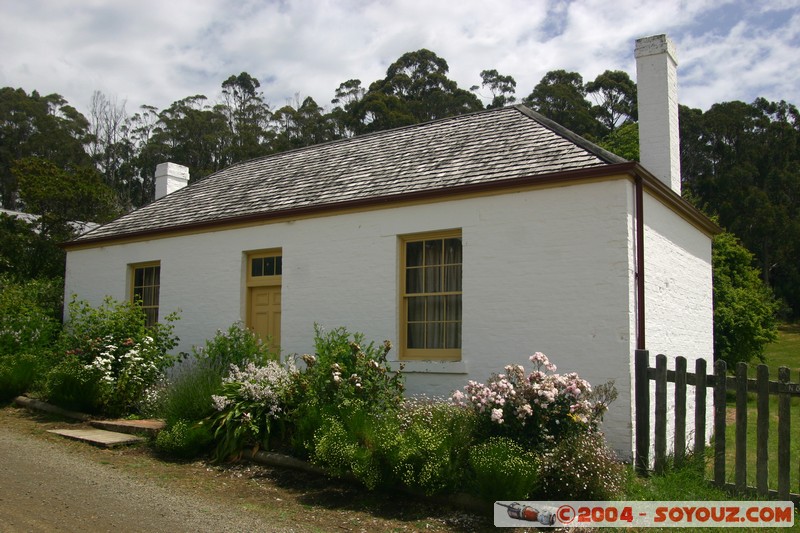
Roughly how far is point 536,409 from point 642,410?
72.0 inches

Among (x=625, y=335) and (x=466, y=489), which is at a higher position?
(x=625, y=335)

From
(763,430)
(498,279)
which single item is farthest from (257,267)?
(763,430)

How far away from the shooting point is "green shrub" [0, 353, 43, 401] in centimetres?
1215

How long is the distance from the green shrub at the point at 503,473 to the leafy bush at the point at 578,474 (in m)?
0.18

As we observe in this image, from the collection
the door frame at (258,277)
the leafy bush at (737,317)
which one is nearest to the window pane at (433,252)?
the door frame at (258,277)

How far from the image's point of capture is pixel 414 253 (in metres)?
10.7

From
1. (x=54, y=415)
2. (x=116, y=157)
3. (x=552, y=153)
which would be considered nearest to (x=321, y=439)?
(x=552, y=153)

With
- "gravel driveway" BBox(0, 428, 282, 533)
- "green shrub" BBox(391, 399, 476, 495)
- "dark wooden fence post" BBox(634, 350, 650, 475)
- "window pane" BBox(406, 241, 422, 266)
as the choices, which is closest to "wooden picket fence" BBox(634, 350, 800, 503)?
"dark wooden fence post" BBox(634, 350, 650, 475)

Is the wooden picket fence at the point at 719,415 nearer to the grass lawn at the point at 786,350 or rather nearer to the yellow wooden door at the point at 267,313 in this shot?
the yellow wooden door at the point at 267,313

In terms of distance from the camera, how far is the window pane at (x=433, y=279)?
34.1 ft

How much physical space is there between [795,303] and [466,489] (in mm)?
39079

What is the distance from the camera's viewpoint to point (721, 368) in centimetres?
751

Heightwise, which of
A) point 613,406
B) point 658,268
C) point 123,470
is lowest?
point 123,470

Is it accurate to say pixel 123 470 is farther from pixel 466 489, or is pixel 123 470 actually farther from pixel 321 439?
pixel 466 489
